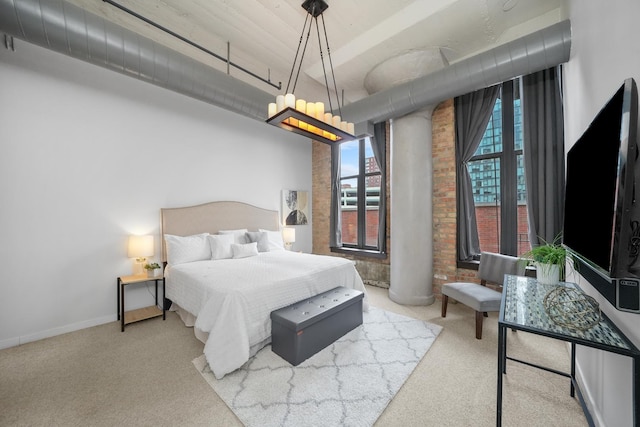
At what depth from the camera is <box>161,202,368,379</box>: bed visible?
85.8 inches

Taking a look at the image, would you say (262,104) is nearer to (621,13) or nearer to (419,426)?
(621,13)

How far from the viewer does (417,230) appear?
3.70 meters

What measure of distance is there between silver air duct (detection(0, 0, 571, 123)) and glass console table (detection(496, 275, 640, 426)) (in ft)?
7.46

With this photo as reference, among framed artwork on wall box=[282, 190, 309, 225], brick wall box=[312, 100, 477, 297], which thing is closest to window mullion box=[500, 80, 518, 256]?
brick wall box=[312, 100, 477, 297]

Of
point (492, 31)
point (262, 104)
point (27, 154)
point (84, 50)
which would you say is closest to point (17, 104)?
point (27, 154)

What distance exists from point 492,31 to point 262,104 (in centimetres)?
303

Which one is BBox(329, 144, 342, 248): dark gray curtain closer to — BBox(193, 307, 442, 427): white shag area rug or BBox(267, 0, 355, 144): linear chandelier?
BBox(267, 0, 355, 144): linear chandelier

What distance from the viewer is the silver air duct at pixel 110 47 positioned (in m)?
2.03

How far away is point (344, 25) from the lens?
3020 mm

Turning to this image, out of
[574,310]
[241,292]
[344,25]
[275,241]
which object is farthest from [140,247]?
[574,310]

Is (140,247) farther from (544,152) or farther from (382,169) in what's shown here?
(544,152)

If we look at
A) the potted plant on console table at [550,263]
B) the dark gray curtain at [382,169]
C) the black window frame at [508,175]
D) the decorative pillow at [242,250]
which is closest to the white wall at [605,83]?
the potted plant on console table at [550,263]

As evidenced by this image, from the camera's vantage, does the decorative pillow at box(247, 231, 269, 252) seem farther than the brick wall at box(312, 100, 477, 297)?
Yes

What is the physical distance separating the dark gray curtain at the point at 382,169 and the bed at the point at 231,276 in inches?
55.8
